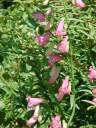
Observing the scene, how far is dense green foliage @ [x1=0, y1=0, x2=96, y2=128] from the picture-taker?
7.64 feet

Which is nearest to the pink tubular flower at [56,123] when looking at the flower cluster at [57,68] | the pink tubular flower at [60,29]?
the flower cluster at [57,68]

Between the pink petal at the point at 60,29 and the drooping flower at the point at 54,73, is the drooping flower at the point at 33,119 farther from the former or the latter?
the pink petal at the point at 60,29

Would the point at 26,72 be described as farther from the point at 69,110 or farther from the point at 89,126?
the point at 89,126

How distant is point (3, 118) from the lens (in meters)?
2.61

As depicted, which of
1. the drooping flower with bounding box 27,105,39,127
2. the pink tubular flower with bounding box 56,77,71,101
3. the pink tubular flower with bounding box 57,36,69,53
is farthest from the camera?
the drooping flower with bounding box 27,105,39,127

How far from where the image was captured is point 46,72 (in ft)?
8.09

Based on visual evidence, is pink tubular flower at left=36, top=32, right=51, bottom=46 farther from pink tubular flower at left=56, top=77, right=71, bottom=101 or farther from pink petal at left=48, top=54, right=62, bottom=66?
pink tubular flower at left=56, top=77, right=71, bottom=101

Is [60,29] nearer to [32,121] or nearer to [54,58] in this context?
[54,58]

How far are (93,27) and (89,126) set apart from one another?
592 mm

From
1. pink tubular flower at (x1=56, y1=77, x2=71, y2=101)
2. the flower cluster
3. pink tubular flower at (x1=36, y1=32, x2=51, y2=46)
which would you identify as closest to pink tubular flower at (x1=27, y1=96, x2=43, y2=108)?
the flower cluster

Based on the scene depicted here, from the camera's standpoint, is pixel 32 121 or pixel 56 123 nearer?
pixel 56 123

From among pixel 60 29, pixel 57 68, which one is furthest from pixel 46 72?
pixel 60 29

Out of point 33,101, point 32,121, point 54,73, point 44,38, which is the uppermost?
point 44,38

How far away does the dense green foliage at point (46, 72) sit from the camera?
2.33m
